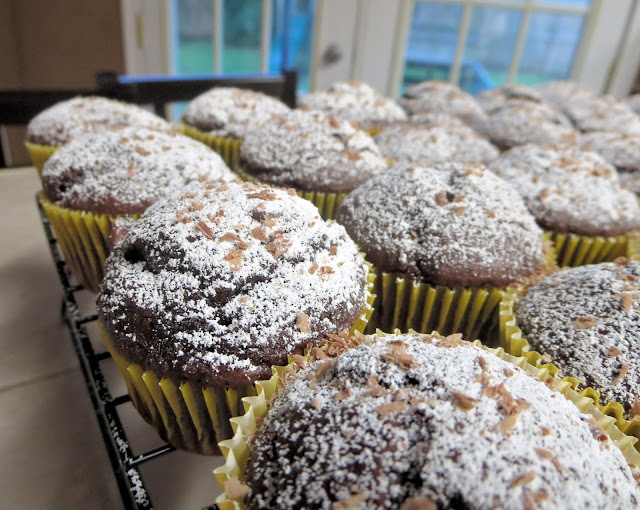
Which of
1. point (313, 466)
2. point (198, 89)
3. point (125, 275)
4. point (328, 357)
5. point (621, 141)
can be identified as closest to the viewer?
point (313, 466)

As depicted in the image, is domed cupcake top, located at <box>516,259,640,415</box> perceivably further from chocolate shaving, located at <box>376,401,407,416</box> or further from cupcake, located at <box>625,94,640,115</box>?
cupcake, located at <box>625,94,640,115</box>


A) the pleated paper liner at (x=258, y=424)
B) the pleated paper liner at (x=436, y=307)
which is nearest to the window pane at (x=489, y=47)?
the pleated paper liner at (x=436, y=307)

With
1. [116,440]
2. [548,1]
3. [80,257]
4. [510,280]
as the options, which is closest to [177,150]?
[80,257]

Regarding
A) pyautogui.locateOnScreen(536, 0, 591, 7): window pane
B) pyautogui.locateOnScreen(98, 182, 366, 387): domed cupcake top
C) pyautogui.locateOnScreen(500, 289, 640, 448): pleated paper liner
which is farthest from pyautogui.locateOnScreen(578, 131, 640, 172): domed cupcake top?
pyautogui.locateOnScreen(536, 0, 591, 7): window pane

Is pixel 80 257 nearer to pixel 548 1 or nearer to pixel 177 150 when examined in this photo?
pixel 177 150

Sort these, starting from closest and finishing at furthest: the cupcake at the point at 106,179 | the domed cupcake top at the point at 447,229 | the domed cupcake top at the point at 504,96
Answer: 1. the domed cupcake top at the point at 447,229
2. the cupcake at the point at 106,179
3. the domed cupcake top at the point at 504,96

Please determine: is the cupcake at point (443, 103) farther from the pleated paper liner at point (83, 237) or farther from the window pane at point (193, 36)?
the window pane at point (193, 36)
